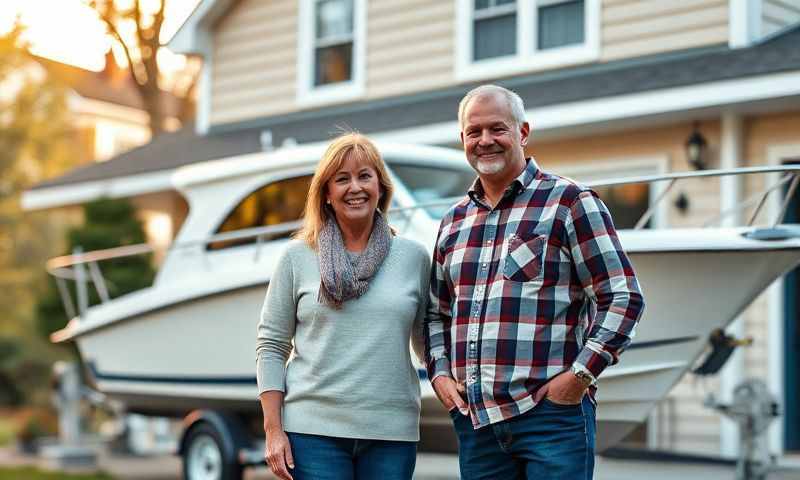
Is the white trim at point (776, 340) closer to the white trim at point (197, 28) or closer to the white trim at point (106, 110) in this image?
the white trim at point (197, 28)

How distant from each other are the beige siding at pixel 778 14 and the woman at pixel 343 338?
6556 mm

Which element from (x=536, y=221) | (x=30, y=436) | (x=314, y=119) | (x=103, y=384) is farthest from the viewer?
(x=30, y=436)

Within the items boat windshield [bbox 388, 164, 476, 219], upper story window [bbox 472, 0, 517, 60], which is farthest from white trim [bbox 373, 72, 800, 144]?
boat windshield [bbox 388, 164, 476, 219]

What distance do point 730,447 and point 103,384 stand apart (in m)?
5.07

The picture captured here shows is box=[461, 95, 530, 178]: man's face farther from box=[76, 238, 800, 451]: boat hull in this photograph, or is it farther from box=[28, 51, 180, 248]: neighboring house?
box=[28, 51, 180, 248]: neighboring house

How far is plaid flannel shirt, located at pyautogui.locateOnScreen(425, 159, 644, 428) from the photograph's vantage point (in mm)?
3285

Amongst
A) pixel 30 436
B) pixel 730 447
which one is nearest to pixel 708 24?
pixel 730 447

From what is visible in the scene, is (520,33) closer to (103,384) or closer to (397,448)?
(103,384)

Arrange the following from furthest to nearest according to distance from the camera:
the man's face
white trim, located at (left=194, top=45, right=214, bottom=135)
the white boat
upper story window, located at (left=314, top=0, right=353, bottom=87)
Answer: white trim, located at (left=194, top=45, right=214, bottom=135) → upper story window, located at (left=314, top=0, right=353, bottom=87) → the white boat → the man's face

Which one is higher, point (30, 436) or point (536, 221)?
point (536, 221)

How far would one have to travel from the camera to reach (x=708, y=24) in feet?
30.5

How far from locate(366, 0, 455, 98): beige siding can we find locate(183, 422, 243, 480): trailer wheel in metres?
4.74

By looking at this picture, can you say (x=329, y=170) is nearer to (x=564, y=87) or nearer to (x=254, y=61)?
(x=564, y=87)

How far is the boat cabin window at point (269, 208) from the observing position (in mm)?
7816
